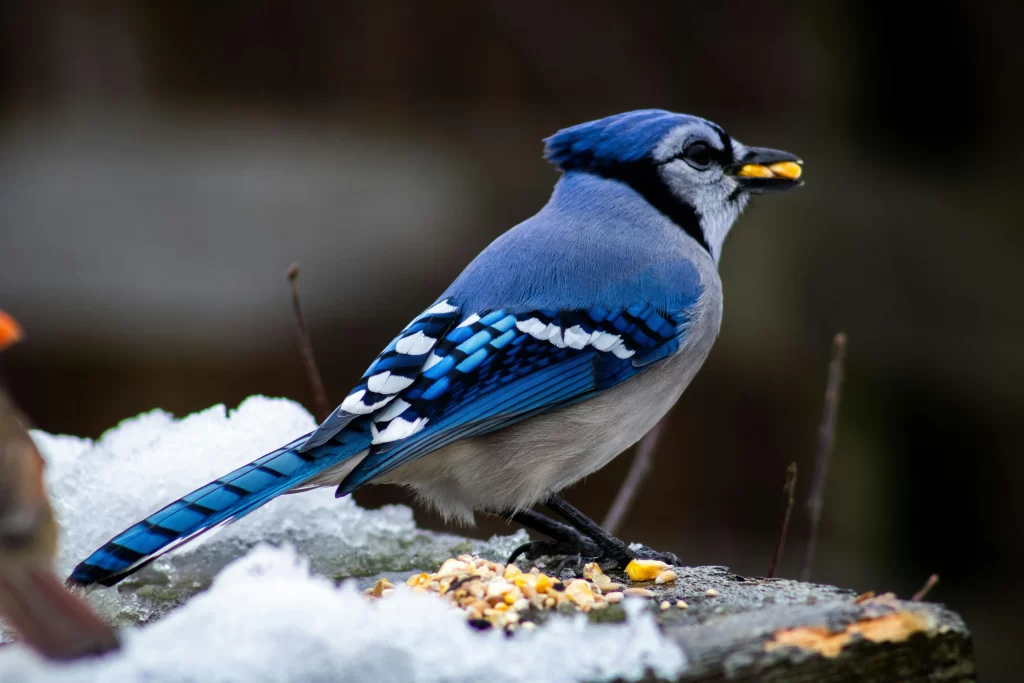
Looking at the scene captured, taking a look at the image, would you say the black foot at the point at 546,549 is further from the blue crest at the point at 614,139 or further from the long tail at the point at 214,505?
the blue crest at the point at 614,139

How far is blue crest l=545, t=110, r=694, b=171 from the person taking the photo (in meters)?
2.29

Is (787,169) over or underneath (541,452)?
over

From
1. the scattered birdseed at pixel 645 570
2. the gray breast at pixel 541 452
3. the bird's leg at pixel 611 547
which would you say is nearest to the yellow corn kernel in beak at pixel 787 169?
the gray breast at pixel 541 452

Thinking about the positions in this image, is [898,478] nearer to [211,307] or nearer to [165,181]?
[211,307]

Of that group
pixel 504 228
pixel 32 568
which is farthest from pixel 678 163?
pixel 504 228

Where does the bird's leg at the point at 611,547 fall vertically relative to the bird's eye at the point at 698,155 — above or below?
below

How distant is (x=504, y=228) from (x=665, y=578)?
2.59 m

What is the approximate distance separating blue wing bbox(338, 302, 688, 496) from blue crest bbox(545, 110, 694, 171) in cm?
39

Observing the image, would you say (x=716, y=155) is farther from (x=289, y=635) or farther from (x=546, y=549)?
(x=289, y=635)

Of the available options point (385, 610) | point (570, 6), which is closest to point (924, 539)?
point (570, 6)

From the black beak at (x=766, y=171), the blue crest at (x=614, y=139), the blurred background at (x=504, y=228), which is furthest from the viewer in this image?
the blurred background at (x=504, y=228)

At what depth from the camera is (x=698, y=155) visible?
235 cm

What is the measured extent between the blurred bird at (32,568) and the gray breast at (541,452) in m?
0.76

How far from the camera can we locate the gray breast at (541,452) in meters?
1.97
